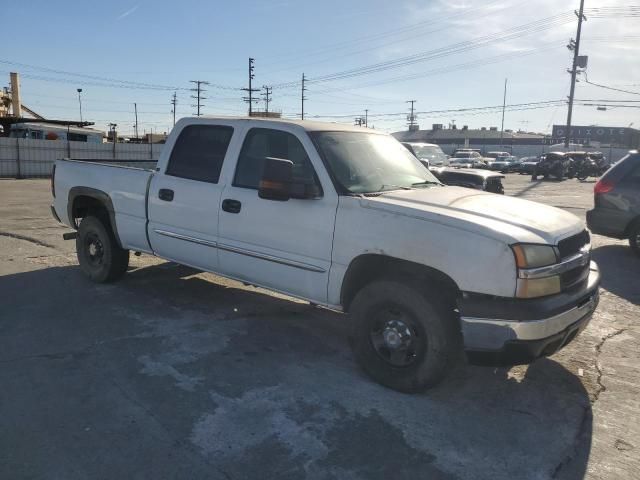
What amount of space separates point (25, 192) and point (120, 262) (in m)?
13.6

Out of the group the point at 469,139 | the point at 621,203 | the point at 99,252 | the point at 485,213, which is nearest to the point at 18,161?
the point at 99,252

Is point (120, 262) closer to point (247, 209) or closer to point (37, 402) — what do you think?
point (247, 209)

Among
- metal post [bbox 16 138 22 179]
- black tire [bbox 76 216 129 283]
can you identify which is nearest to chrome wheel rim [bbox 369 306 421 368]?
black tire [bbox 76 216 129 283]

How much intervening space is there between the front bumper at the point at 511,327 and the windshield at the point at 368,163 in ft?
4.31

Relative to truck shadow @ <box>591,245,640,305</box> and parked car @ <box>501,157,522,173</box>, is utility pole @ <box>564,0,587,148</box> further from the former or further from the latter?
truck shadow @ <box>591,245,640,305</box>

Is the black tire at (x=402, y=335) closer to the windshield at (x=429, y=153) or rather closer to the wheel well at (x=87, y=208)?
the wheel well at (x=87, y=208)

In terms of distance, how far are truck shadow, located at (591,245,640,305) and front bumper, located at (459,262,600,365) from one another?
359 centimetres

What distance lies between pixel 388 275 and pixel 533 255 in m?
0.97

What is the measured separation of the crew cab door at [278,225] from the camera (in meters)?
4.02

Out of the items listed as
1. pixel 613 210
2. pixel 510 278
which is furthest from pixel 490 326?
pixel 613 210

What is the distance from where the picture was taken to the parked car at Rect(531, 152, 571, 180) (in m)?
34.1

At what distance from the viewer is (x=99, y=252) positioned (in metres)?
6.23

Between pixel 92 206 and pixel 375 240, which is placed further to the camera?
pixel 92 206

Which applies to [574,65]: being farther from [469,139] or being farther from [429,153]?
[469,139]
